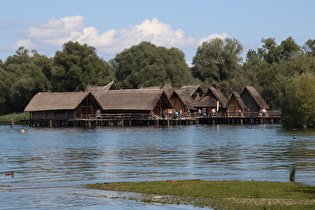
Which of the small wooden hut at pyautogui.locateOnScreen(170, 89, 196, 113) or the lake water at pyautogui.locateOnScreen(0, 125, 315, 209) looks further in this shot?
the small wooden hut at pyautogui.locateOnScreen(170, 89, 196, 113)

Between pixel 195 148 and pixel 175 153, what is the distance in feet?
17.5

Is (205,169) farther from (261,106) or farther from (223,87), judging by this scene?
(223,87)

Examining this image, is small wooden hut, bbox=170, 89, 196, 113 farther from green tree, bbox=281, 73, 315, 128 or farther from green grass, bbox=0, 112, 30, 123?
green tree, bbox=281, 73, 315, 128

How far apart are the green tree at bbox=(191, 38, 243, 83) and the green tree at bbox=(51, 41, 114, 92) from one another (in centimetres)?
2932

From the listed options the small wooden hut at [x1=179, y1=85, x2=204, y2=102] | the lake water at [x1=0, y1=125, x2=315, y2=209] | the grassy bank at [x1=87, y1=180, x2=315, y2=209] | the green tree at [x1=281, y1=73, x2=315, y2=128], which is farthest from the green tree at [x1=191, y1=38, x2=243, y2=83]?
the grassy bank at [x1=87, y1=180, x2=315, y2=209]

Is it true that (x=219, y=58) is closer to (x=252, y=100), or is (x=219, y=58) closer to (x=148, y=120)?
(x=252, y=100)

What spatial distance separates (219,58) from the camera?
147375 mm

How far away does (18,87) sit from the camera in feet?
421

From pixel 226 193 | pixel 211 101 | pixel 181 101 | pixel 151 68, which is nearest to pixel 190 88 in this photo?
Result: pixel 211 101

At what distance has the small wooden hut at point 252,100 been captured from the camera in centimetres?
11012

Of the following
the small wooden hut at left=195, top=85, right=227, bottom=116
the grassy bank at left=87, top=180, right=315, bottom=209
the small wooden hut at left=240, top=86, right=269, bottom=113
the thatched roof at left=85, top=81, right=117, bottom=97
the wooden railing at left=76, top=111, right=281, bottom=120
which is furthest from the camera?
the small wooden hut at left=195, top=85, right=227, bottom=116

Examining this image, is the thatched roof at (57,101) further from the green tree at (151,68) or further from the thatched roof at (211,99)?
the green tree at (151,68)

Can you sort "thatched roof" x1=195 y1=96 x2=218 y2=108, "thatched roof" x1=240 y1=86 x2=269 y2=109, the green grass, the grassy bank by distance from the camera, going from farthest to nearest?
the green grass < "thatched roof" x1=195 y1=96 x2=218 y2=108 < "thatched roof" x1=240 y1=86 x2=269 y2=109 < the grassy bank

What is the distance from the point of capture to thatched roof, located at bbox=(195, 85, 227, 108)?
118m
